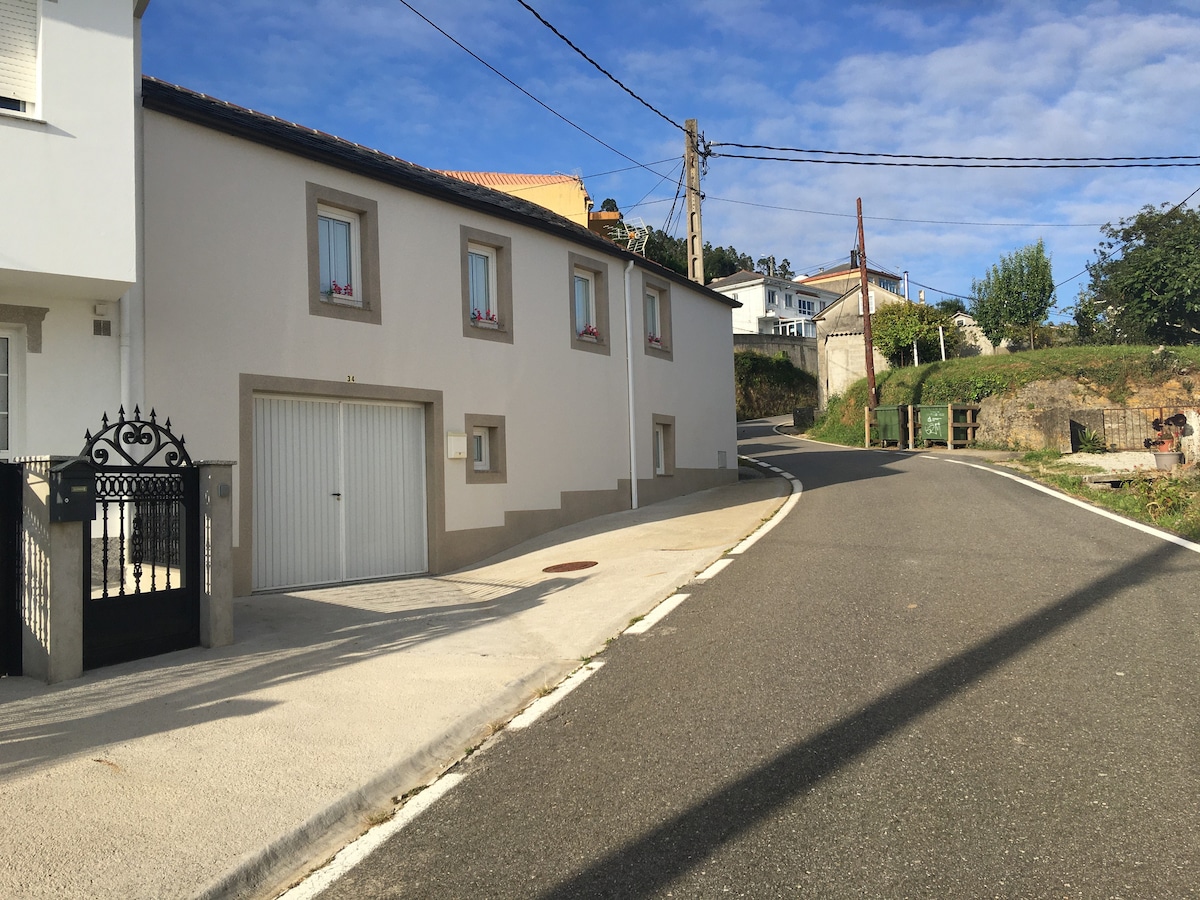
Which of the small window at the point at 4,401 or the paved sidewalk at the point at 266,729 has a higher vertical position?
the small window at the point at 4,401

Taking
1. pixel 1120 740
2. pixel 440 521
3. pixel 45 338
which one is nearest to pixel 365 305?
pixel 440 521

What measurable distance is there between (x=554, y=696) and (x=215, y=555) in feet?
10.6

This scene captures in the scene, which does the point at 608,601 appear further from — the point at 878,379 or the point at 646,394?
the point at 878,379

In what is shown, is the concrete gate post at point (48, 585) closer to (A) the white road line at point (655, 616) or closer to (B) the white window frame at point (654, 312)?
(A) the white road line at point (655, 616)

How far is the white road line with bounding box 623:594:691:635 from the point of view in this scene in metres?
7.64

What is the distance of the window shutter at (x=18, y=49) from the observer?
811cm

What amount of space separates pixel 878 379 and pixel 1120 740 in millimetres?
34993

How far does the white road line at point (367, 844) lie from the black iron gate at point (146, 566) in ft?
11.7

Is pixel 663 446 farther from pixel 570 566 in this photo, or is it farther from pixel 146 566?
pixel 146 566

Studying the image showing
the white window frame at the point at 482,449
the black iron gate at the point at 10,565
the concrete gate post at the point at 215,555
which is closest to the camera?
the black iron gate at the point at 10,565

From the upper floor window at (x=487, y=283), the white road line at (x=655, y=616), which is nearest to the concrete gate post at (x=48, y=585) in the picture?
the white road line at (x=655, y=616)

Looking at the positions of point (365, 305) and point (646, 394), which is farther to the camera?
point (646, 394)

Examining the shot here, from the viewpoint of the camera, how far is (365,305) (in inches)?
485

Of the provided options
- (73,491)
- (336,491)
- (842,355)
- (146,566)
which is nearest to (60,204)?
(73,491)
